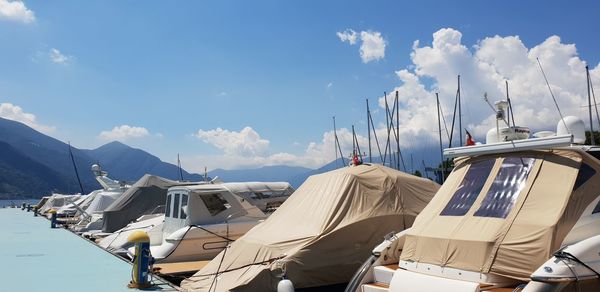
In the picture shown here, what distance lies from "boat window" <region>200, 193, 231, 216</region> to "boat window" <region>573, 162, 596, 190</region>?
11.1 meters

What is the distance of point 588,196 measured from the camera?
6.17 m

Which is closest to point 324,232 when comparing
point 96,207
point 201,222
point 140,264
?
point 140,264

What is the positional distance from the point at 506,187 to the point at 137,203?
19295mm

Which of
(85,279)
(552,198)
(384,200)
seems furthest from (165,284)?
(552,198)

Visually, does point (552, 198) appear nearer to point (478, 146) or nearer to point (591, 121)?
point (478, 146)

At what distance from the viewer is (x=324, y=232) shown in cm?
951

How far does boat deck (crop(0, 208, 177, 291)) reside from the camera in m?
11.6

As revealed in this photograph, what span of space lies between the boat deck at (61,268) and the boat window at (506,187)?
699 cm

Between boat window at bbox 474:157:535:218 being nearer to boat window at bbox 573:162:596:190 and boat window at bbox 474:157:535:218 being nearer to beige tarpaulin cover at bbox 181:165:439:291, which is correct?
boat window at bbox 573:162:596:190

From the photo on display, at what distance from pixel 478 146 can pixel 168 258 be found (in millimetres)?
10095

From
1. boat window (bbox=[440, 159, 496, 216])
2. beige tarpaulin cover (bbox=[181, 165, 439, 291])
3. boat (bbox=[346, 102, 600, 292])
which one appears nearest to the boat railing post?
beige tarpaulin cover (bbox=[181, 165, 439, 291])

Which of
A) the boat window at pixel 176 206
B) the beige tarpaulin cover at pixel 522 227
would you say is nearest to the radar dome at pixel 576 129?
the beige tarpaulin cover at pixel 522 227

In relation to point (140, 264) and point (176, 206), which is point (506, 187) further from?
point (176, 206)

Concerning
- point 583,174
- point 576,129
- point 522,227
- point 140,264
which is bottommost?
point 140,264
